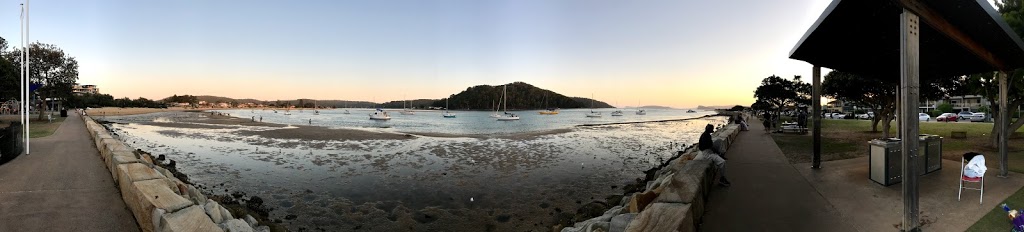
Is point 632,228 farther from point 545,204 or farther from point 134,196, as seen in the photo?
point 134,196

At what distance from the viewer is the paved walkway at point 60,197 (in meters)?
5.80

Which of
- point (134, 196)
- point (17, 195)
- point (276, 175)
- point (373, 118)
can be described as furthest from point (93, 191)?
point (373, 118)

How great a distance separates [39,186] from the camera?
7961 mm

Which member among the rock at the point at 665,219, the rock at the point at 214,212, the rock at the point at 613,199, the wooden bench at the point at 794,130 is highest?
the wooden bench at the point at 794,130

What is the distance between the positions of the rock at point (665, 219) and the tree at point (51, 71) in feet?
150

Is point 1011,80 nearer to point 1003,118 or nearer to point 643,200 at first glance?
point 1003,118

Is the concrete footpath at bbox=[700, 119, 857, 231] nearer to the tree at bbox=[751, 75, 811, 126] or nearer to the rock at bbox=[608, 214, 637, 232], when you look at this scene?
the rock at bbox=[608, 214, 637, 232]

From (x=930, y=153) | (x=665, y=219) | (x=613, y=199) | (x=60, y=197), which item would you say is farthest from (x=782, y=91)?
(x=60, y=197)

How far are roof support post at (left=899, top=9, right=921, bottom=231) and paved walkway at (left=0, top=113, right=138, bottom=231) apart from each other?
33.1 feet

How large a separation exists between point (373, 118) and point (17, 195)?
3194 inches

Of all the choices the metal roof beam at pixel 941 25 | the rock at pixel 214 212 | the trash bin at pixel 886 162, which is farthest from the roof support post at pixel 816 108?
the rock at pixel 214 212

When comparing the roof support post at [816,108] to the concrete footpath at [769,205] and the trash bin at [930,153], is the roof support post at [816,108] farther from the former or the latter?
the trash bin at [930,153]

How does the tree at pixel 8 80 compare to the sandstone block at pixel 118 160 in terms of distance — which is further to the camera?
the tree at pixel 8 80

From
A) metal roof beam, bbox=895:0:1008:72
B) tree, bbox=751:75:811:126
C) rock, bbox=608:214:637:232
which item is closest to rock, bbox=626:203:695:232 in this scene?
rock, bbox=608:214:637:232
